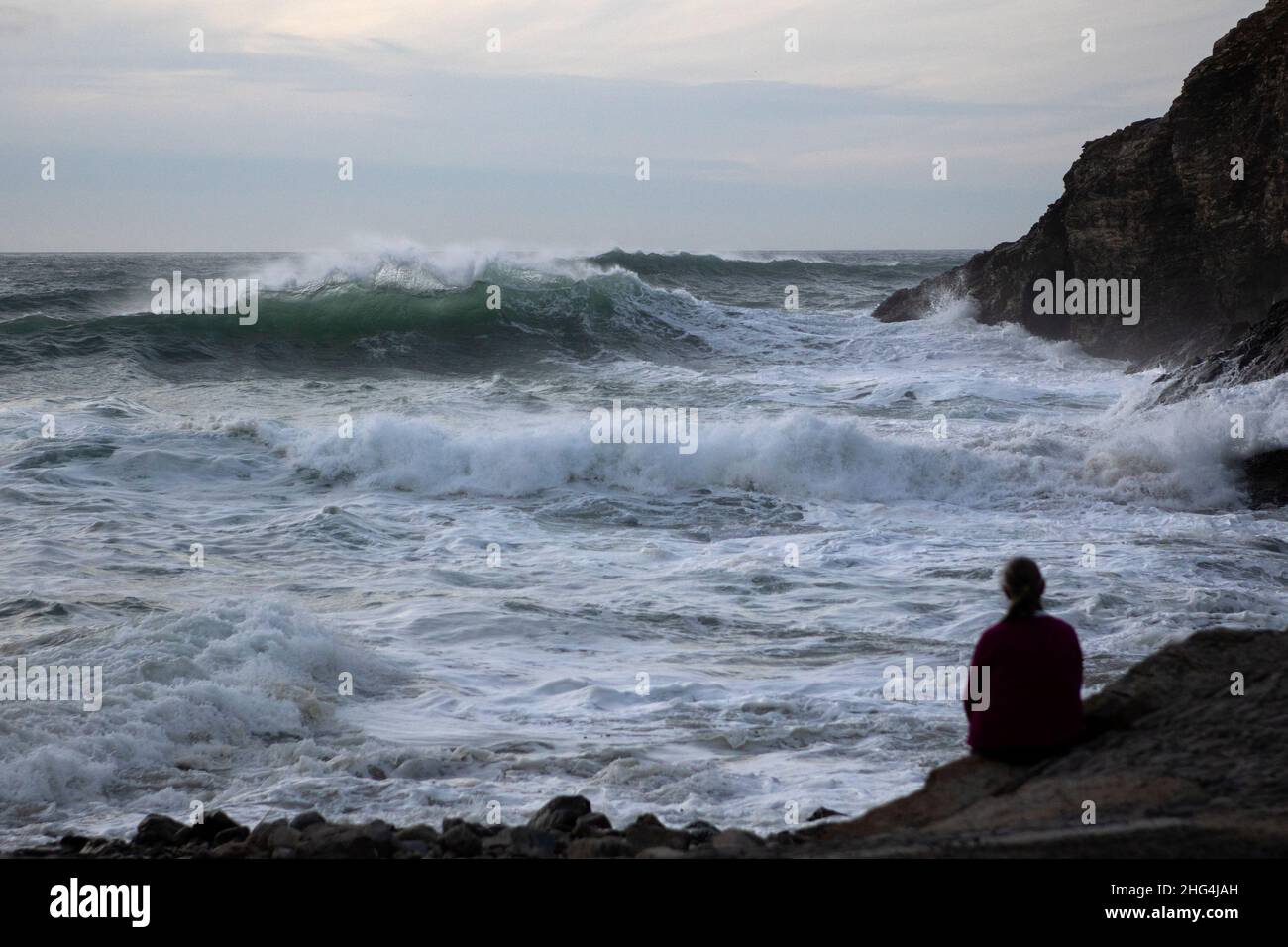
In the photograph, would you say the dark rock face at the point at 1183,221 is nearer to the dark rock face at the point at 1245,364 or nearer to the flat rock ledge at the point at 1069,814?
the dark rock face at the point at 1245,364

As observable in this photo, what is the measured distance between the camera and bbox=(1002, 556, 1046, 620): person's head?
3.96m

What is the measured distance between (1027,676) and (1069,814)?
0.50 m

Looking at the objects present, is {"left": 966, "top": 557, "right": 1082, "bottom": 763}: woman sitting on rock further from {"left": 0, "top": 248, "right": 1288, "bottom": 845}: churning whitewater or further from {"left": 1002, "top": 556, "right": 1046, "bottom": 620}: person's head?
{"left": 0, "top": 248, "right": 1288, "bottom": 845}: churning whitewater

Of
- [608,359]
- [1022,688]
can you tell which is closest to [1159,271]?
[608,359]

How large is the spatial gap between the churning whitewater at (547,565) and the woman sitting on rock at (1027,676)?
5.54 feet

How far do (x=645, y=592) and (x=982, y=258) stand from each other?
23440 mm

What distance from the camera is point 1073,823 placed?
11.5 ft

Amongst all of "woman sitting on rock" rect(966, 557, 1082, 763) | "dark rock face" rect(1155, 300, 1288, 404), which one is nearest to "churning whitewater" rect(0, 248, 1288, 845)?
"dark rock face" rect(1155, 300, 1288, 404)

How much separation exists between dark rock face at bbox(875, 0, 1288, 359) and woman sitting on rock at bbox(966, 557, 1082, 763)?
16374 mm

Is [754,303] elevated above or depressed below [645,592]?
above

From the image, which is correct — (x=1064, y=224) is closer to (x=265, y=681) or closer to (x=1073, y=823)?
(x=265, y=681)

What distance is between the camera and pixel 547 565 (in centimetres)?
1105

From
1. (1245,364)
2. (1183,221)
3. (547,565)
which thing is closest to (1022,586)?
(547,565)
